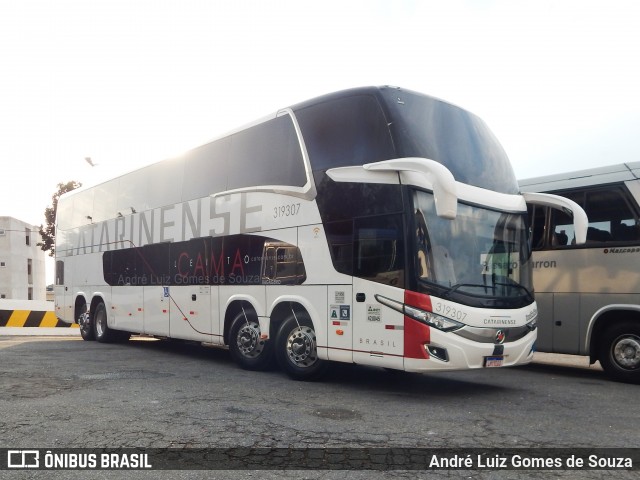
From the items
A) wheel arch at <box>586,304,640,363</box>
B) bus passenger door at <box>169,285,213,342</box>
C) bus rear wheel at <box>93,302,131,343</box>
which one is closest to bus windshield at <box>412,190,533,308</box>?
wheel arch at <box>586,304,640,363</box>

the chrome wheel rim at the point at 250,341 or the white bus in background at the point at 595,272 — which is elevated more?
the white bus in background at the point at 595,272

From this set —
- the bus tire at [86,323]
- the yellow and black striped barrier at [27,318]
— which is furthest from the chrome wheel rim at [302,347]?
the yellow and black striped barrier at [27,318]

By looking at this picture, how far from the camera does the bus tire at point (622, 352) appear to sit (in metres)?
9.67

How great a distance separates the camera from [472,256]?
8.05 metres

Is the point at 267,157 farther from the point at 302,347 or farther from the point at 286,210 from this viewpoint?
the point at 302,347

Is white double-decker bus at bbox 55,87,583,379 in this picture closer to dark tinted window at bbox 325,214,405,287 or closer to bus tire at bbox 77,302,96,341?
dark tinted window at bbox 325,214,405,287

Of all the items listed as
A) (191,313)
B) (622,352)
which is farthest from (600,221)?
(191,313)

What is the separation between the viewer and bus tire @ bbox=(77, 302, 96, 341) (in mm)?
16172

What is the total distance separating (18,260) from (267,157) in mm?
57473

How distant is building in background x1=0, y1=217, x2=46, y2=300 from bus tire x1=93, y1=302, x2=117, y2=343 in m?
43.9

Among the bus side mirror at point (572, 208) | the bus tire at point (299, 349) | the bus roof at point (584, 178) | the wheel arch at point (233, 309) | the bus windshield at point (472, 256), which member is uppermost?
the bus roof at point (584, 178)

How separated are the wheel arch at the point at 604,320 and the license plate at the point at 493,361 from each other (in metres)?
3.04

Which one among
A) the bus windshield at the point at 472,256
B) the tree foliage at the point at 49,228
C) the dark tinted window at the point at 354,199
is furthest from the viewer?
the tree foliage at the point at 49,228

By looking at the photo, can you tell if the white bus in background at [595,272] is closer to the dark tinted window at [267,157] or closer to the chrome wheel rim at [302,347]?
the chrome wheel rim at [302,347]
